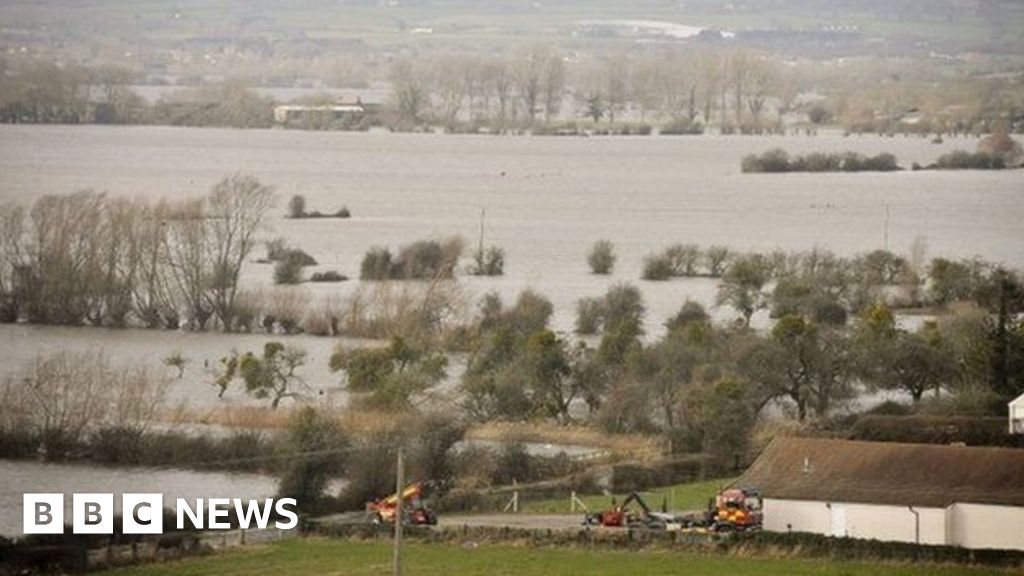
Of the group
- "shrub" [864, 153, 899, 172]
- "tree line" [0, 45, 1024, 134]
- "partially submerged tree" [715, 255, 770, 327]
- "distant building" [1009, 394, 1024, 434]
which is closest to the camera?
"distant building" [1009, 394, 1024, 434]

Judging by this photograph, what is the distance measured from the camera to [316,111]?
186ft

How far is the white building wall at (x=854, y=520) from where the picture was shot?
11.0 meters

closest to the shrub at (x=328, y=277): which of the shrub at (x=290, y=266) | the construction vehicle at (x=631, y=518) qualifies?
the shrub at (x=290, y=266)

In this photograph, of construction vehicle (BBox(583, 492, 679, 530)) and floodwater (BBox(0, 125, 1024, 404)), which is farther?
floodwater (BBox(0, 125, 1024, 404))

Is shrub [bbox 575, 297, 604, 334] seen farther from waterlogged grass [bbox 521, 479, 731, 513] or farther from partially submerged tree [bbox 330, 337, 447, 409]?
waterlogged grass [bbox 521, 479, 731, 513]

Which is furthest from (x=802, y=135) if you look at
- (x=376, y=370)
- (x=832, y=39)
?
(x=376, y=370)

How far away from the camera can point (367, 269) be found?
2334 centimetres

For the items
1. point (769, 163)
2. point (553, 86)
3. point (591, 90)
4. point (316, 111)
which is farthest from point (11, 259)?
point (591, 90)

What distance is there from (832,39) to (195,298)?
55.1m

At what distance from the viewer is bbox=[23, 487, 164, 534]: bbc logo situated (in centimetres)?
1106

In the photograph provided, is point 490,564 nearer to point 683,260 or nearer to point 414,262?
point 414,262

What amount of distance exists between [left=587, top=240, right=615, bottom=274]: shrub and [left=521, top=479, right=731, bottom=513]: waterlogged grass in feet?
42.8

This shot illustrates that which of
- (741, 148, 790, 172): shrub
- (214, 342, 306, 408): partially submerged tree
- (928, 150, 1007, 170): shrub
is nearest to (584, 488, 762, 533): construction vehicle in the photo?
(214, 342, 306, 408): partially submerged tree

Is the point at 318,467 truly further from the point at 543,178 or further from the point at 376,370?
the point at 543,178
